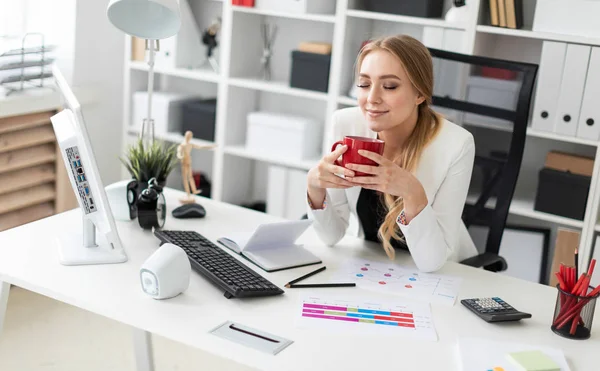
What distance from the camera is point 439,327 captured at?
1614 mm

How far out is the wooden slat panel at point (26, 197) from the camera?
3.21m

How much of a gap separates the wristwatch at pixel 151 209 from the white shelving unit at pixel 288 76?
1.46 m


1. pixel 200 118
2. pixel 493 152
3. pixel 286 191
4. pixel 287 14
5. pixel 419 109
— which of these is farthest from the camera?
pixel 200 118

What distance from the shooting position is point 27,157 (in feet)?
10.8

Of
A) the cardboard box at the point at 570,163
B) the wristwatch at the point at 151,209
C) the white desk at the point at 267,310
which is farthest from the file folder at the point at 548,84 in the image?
the wristwatch at the point at 151,209

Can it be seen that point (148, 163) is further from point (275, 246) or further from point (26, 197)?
point (26, 197)

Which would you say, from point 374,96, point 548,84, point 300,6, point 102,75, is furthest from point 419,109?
point 102,75

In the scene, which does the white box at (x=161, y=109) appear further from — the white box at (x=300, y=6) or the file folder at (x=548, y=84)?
the file folder at (x=548, y=84)

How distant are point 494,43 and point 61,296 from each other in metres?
2.37

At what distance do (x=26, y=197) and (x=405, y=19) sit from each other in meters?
1.81

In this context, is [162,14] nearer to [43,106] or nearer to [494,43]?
[43,106]

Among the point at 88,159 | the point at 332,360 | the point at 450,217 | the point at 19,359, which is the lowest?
the point at 19,359

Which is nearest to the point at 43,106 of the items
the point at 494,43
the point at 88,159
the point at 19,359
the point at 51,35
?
the point at 51,35

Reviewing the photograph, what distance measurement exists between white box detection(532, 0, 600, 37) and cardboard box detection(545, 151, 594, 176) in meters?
0.49
